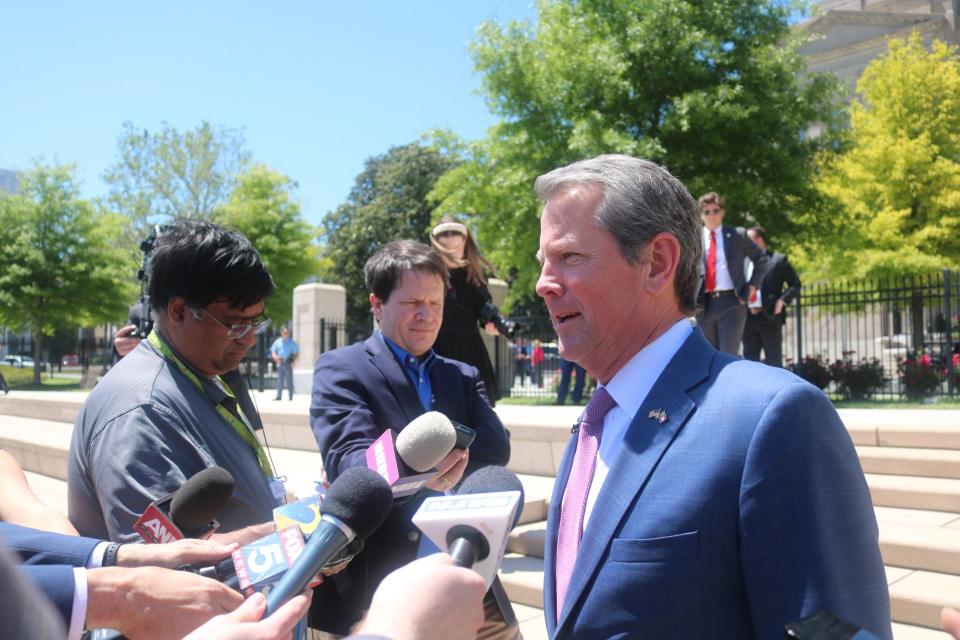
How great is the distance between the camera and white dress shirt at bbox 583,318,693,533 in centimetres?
189

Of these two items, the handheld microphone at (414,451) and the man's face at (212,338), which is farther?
the man's face at (212,338)

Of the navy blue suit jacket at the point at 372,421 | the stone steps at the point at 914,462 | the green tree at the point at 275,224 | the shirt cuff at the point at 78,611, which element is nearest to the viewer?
the shirt cuff at the point at 78,611

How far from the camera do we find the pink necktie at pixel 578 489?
1.87 meters

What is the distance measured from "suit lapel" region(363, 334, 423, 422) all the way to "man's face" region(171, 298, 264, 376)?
2.47 ft

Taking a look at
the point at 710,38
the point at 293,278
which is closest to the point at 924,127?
the point at 710,38

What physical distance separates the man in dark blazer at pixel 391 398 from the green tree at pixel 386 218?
38231mm

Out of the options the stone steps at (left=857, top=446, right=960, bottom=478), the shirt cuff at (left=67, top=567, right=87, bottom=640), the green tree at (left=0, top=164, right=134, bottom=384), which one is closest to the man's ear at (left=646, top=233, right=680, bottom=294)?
the shirt cuff at (left=67, top=567, right=87, bottom=640)

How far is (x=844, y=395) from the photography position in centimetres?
1325

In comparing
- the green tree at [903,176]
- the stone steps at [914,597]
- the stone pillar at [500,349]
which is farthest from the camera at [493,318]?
the green tree at [903,176]

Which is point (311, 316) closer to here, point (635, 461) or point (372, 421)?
point (372, 421)

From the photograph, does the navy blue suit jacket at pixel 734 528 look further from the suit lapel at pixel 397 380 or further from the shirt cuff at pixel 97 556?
the suit lapel at pixel 397 380

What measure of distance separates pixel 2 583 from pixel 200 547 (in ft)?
3.42

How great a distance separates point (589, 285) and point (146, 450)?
4.07 ft

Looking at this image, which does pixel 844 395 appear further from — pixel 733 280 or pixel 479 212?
pixel 479 212
